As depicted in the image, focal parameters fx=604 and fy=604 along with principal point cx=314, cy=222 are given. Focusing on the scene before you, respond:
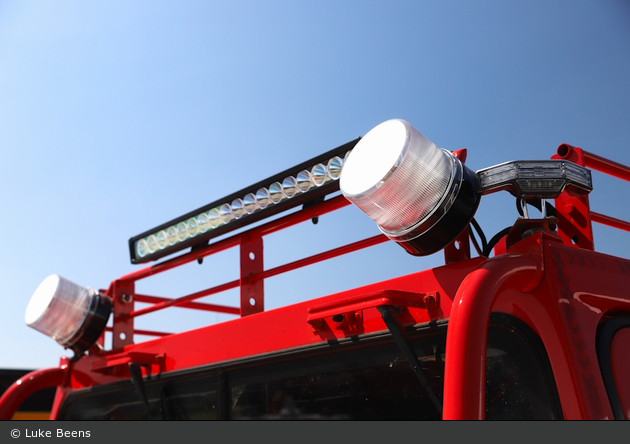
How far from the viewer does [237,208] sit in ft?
9.59

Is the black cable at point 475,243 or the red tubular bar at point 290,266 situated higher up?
the red tubular bar at point 290,266

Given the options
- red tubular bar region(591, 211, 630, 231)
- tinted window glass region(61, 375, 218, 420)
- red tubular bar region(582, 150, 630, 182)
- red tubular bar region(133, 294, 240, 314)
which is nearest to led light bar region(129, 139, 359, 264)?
red tubular bar region(133, 294, 240, 314)

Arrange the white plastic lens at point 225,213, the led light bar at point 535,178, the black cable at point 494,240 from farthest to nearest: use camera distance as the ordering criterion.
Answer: the white plastic lens at point 225,213 < the black cable at point 494,240 < the led light bar at point 535,178

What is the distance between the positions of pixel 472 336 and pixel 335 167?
1256 mm

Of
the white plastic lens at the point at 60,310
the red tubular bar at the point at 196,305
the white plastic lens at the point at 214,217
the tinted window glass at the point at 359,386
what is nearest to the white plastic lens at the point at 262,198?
the white plastic lens at the point at 214,217

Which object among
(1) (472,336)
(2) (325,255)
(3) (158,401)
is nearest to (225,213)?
(2) (325,255)

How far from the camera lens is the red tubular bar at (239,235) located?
2.62 meters

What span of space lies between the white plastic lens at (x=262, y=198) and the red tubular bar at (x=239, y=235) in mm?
106

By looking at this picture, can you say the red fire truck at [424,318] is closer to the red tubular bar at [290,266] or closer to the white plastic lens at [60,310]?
the red tubular bar at [290,266]

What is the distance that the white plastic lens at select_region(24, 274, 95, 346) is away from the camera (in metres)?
3.59

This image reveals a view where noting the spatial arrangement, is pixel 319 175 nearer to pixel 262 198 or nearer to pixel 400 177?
pixel 262 198

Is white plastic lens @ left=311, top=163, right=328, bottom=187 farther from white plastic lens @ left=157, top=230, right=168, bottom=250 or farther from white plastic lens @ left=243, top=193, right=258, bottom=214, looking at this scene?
white plastic lens @ left=157, top=230, right=168, bottom=250

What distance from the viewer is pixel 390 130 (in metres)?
1.80
